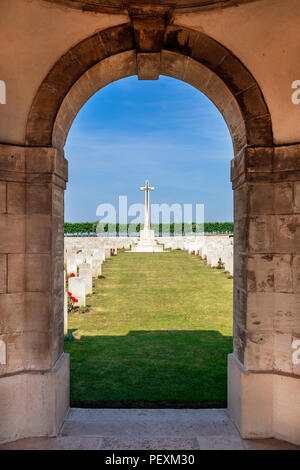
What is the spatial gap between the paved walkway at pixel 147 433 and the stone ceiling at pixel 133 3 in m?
4.80

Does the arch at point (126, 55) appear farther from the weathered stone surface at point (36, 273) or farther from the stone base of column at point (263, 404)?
the stone base of column at point (263, 404)

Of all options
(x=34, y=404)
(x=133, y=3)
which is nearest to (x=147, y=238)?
(x=34, y=404)

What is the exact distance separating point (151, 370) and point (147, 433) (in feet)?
5.46

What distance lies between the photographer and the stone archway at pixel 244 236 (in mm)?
3660

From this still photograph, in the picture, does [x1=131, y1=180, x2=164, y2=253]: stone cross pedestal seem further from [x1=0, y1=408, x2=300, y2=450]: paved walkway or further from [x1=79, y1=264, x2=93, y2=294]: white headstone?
[x1=0, y1=408, x2=300, y2=450]: paved walkway

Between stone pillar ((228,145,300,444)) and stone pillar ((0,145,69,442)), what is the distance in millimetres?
2208

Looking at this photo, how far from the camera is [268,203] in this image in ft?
12.3

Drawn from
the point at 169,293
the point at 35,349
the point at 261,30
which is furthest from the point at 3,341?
the point at 169,293

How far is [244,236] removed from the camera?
381 cm

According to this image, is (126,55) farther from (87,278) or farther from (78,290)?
(87,278)

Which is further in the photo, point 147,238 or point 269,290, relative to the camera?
point 147,238

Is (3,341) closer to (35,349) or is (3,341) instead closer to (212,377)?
(35,349)

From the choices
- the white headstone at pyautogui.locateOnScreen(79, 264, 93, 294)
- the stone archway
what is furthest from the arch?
the white headstone at pyautogui.locateOnScreen(79, 264, 93, 294)

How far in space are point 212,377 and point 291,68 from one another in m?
4.38
